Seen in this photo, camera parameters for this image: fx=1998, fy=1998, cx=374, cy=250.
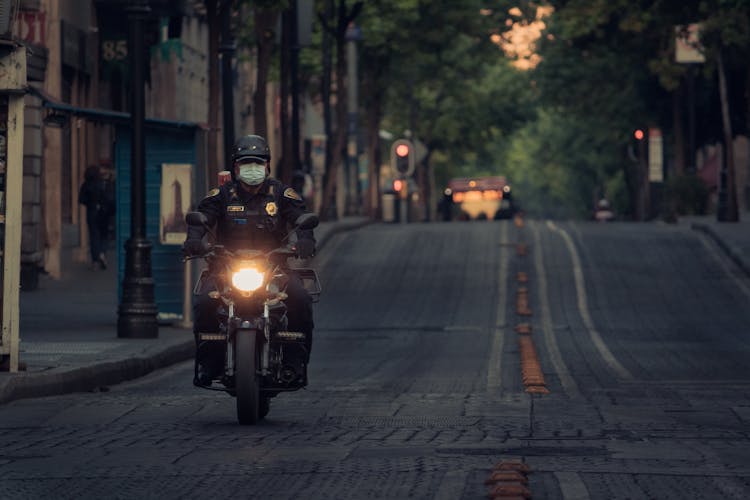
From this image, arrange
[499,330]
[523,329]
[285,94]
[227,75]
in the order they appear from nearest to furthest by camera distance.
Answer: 1. [523,329]
2. [499,330]
3. [227,75]
4. [285,94]

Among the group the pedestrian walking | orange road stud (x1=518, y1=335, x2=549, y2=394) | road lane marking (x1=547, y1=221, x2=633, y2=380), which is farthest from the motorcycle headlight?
the pedestrian walking

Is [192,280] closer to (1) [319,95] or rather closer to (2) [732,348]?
(2) [732,348]

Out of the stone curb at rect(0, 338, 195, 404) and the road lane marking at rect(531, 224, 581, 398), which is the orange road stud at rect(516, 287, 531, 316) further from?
the stone curb at rect(0, 338, 195, 404)

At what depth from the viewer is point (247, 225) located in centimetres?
1314

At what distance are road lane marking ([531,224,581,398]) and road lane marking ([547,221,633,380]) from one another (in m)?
0.45

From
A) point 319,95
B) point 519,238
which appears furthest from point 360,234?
point 319,95

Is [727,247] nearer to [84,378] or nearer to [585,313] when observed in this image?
[585,313]

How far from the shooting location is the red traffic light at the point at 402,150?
175 ft

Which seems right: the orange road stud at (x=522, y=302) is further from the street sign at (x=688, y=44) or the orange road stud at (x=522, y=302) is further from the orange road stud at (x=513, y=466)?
the orange road stud at (x=513, y=466)

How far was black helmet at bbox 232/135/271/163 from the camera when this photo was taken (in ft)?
43.0

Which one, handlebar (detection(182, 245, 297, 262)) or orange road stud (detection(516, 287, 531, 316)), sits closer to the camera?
handlebar (detection(182, 245, 297, 262))

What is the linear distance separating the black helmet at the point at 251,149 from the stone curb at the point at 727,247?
21.1 meters

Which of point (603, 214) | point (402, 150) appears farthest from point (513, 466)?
point (603, 214)

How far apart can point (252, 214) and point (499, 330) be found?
11.7 metres
